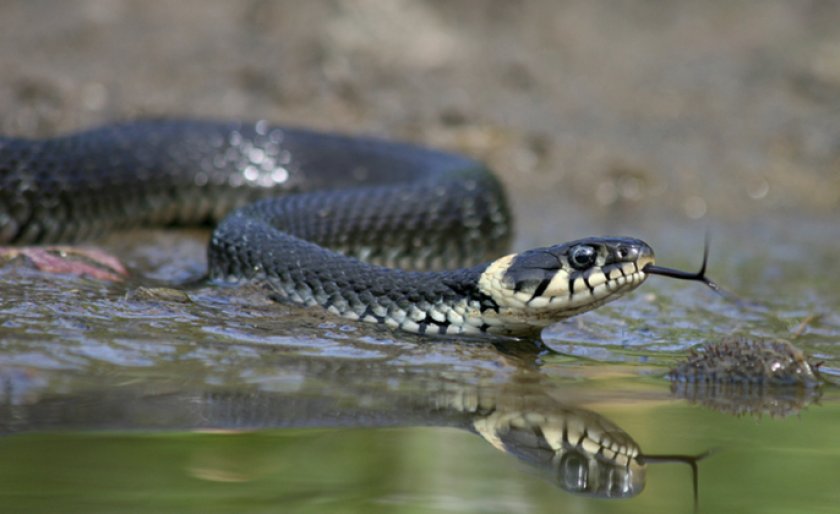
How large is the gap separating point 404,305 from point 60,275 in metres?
1.79

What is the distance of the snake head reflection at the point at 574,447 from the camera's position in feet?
11.5

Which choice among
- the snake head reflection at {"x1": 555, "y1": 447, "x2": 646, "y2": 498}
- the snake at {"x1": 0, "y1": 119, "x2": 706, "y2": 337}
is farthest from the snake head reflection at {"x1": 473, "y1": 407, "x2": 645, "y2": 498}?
the snake at {"x1": 0, "y1": 119, "x2": 706, "y2": 337}

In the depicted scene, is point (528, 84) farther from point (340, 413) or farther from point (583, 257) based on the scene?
point (340, 413)

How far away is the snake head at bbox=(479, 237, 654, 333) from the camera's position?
206 inches

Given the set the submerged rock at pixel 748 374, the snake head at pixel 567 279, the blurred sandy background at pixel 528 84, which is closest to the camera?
the submerged rock at pixel 748 374

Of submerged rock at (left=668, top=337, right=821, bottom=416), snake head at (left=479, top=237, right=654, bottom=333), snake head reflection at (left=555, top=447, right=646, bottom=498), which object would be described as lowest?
snake head reflection at (left=555, top=447, right=646, bottom=498)

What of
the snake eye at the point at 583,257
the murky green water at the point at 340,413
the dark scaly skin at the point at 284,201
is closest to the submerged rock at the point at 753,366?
the murky green water at the point at 340,413

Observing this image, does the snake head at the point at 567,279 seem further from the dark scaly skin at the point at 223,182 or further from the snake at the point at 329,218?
the dark scaly skin at the point at 223,182

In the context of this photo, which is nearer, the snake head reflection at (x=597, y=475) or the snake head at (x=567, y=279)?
the snake head reflection at (x=597, y=475)

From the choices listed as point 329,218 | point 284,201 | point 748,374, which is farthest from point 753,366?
point 284,201

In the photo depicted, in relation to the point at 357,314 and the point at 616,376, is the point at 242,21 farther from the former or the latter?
the point at 616,376

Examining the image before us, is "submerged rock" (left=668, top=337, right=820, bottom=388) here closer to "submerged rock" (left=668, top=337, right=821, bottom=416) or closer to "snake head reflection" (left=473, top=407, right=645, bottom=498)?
"submerged rock" (left=668, top=337, right=821, bottom=416)

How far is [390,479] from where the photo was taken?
3.51 metres

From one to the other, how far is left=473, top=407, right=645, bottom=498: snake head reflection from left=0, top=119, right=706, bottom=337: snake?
1.22 m
